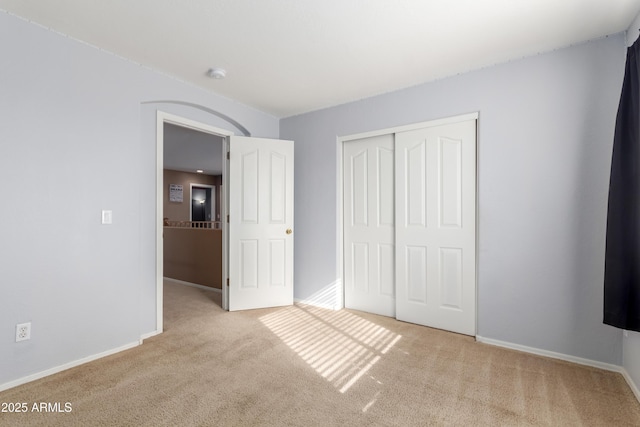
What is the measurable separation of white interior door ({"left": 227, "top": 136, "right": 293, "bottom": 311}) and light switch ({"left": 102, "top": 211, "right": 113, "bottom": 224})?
49.9 inches

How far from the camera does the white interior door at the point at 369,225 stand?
3.36 meters

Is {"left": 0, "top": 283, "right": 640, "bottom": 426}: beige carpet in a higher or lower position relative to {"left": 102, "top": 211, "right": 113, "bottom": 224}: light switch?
lower

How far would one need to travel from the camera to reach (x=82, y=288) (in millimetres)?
2318

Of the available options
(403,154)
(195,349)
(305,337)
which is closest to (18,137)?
(195,349)

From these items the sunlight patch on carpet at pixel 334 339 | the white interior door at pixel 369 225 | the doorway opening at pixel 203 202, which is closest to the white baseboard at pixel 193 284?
the sunlight patch on carpet at pixel 334 339

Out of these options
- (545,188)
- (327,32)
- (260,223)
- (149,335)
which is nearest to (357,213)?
(260,223)

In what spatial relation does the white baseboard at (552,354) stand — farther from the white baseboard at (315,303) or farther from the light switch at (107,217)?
the light switch at (107,217)

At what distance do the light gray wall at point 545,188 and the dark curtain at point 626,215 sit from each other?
283 millimetres

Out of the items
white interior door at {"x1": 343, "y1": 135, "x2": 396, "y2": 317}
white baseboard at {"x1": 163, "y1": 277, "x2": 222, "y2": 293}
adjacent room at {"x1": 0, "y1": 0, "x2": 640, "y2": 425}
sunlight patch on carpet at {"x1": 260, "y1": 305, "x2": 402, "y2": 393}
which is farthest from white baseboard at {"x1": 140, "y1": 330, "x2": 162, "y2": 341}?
white interior door at {"x1": 343, "y1": 135, "x2": 396, "y2": 317}

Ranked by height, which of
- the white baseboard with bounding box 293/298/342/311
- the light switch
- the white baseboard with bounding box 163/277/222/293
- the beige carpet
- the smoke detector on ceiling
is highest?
the smoke detector on ceiling

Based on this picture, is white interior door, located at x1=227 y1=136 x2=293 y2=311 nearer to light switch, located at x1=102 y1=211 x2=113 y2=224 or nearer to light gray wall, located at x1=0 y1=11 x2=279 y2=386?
light gray wall, located at x1=0 y1=11 x2=279 y2=386

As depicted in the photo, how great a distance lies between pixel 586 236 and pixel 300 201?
2808 mm

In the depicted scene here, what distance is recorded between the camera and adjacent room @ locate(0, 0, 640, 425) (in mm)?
1925

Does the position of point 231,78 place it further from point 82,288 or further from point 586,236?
point 586,236
